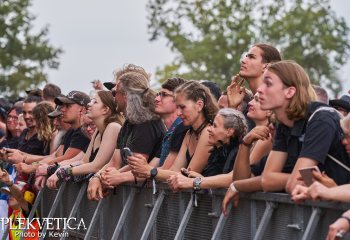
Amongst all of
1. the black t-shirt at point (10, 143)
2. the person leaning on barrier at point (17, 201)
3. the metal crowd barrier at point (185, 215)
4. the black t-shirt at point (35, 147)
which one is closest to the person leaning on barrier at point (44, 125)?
the black t-shirt at point (35, 147)

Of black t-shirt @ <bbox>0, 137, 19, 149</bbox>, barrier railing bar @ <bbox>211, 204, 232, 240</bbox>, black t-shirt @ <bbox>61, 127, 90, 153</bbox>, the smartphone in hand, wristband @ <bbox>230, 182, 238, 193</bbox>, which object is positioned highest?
black t-shirt @ <bbox>0, 137, 19, 149</bbox>

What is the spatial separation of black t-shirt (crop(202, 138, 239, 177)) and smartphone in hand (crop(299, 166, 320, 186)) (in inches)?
82.0

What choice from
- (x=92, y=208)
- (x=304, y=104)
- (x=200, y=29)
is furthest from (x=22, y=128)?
(x=200, y=29)

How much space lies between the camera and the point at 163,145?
1142cm

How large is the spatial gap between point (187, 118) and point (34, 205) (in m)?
4.28

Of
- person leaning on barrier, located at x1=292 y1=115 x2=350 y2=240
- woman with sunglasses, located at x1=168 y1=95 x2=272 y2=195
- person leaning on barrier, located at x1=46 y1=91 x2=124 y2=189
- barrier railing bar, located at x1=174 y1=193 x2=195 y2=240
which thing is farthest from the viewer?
person leaning on barrier, located at x1=46 y1=91 x2=124 y2=189

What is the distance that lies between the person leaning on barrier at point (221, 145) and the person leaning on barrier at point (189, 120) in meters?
0.40

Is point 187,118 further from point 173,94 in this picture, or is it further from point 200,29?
point 200,29

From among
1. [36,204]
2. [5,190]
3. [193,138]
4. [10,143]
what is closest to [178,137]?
[193,138]

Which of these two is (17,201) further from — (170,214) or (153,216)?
(170,214)

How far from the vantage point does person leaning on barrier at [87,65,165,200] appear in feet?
38.2

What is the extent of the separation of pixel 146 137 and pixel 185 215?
191 cm

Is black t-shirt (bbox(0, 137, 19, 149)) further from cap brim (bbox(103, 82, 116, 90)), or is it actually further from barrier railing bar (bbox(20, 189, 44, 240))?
cap brim (bbox(103, 82, 116, 90))

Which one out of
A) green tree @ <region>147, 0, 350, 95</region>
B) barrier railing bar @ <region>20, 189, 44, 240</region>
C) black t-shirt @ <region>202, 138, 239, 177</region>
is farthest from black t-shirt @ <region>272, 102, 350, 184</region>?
green tree @ <region>147, 0, 350, 95</region>
